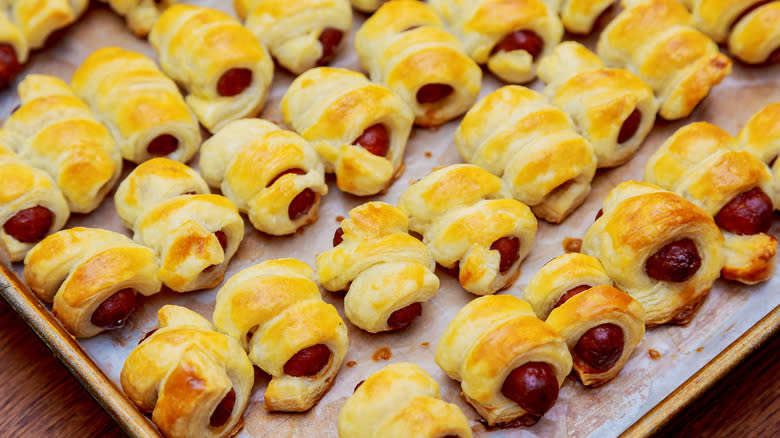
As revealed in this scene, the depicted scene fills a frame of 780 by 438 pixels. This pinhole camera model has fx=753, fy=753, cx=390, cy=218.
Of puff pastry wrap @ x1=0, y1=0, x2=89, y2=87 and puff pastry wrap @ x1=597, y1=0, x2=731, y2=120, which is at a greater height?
puff pastry wrap @ x1=0, y1=0, x2=89, y2=87

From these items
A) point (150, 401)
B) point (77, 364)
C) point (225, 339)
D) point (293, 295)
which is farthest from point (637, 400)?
point (77, 364)

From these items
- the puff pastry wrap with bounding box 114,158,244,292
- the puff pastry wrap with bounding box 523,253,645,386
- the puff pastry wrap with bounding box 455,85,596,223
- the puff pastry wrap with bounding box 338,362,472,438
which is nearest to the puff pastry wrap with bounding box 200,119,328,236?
the puff pastry wrap with bounding box 114,158,244,292

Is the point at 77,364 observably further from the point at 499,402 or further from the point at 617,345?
the point at 617,345

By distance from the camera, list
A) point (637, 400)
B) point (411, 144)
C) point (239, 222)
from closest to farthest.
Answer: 1. point (637, 400)
2. point (239, 222)
3. point (411, 144)

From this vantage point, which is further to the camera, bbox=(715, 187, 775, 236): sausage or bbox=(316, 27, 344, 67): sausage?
bbox=(316, 27, 344, 67): sausage

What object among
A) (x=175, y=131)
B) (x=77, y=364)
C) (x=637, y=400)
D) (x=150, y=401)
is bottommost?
(x=637, y=400)

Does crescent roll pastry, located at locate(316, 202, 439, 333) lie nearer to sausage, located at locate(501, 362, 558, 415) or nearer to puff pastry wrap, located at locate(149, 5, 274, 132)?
sausage, located at locate(501, 362, 558, 415)

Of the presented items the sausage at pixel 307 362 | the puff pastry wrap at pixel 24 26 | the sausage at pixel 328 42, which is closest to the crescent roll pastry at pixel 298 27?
the sausage at pixel 328 42
